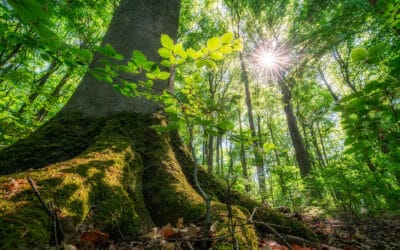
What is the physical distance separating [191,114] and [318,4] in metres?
7.10

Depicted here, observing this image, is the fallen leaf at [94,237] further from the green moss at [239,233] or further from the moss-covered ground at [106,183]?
the green moss at [239,233]

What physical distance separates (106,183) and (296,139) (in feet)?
30.7

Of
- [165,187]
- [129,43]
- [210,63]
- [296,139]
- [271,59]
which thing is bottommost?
[165,187]

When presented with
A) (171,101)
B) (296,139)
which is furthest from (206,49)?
(296,139)

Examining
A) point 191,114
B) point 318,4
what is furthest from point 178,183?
point 318,4

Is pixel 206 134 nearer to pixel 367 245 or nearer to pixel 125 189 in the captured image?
pixel 125 189

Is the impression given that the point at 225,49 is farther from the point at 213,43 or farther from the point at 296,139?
Result: the point at 296,139

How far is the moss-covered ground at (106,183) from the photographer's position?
117 cm

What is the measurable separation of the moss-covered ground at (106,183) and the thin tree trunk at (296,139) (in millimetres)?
7575

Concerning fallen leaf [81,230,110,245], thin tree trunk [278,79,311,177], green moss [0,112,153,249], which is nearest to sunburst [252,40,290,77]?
thin tree trunk [278,79,311,177]

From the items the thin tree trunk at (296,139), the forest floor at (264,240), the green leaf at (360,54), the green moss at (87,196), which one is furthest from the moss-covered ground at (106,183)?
the thin tree trunk at (296,139)

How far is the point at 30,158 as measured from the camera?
6.61ft

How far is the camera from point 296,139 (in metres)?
9.69

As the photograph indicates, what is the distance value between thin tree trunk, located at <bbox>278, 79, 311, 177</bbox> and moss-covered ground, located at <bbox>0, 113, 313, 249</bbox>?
24.9ft
